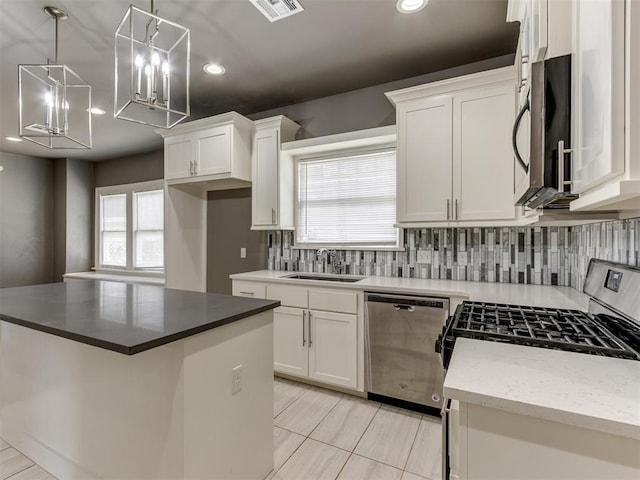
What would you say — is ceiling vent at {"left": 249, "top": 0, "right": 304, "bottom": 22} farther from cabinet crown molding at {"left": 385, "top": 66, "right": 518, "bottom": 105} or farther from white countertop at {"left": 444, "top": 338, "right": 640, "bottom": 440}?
white countertop at {"left": 444, "top": 338, "right": 640, "bottom": 440}

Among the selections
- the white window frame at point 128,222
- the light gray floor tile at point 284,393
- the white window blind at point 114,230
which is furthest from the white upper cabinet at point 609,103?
the white window blind at point 114,230

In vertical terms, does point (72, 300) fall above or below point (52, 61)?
below

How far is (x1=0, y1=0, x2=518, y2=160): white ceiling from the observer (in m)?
2.06

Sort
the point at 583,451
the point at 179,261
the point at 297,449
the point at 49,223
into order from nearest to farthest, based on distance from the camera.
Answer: the point at 583,451 → the point at 297,449 → the point at 179,261 → the point at 49,223

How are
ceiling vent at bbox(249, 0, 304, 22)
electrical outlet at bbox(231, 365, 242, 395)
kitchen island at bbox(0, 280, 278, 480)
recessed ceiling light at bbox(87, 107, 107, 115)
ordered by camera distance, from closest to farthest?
1. kitchen island at bbox(0, 280, 278, 480)
2. electrical outlet at bbox(231, 365, 242, 395)
3. ceiling vent at bbox(249, 0, 304, 22)
4. recessed ceiling light at bbox(87, 107, 107, 115)

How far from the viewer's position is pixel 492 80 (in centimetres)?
232

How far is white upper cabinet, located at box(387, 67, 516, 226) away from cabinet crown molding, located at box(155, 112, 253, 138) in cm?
151

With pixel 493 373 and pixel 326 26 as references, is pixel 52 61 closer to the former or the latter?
pixel 326 26

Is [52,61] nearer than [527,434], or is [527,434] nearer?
[527,434]

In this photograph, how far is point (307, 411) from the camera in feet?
8.05

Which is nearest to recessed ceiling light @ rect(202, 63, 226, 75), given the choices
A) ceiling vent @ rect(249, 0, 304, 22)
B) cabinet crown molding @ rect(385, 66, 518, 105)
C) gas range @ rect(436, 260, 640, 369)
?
ceiling vent @ rect(249, 0, 304, 22)

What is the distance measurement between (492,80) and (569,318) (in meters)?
1.73

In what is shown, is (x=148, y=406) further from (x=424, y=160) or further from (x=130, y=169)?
(x=130, y=169)

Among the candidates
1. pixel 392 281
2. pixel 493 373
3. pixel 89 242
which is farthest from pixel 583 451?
pixel 89 242
